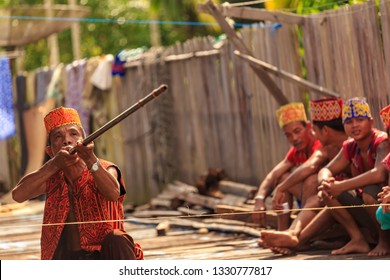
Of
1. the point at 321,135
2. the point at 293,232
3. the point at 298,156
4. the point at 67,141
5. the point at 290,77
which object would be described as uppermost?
the point at 290,77

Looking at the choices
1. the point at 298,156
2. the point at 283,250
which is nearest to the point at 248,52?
the point at 298,156

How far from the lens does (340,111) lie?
818 centimetres

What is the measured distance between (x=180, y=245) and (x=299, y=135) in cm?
141

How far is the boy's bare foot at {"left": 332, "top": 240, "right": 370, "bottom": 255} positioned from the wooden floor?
0.26 feet

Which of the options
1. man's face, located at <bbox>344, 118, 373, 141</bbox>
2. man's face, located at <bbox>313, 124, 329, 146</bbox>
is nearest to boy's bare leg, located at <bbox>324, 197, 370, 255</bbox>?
man's face, located at <bbox>344, 118, 373, 141</bbox>

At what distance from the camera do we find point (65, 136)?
6203 millimetres

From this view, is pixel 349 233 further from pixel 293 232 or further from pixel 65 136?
pixel 65 136

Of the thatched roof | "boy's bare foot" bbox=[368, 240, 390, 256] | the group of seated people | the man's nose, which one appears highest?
the thatched roof

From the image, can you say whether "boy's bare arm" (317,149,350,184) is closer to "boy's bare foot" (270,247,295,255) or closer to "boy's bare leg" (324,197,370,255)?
"boy's bare leg" (324,197,370,255)

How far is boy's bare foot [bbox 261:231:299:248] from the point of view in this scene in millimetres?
7934
